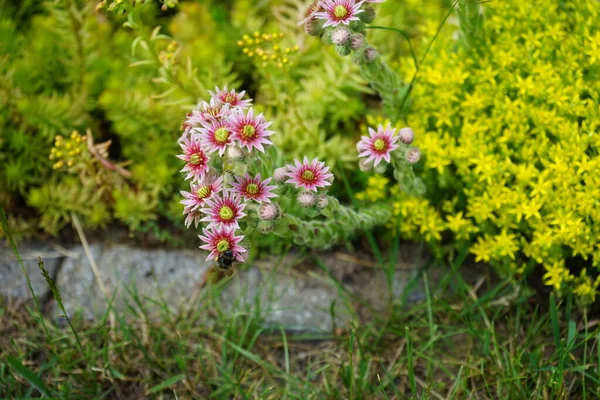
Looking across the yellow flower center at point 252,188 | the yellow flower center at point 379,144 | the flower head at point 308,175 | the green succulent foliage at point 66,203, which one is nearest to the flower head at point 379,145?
the yellow flower center at point 379,144

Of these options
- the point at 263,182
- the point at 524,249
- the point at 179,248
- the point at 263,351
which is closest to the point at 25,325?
the point at 179,248

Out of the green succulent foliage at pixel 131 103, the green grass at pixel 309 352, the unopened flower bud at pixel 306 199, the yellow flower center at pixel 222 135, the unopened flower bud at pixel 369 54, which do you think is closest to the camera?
the yellow flower center at pixel 222 135

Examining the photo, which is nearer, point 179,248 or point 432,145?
point 432,145

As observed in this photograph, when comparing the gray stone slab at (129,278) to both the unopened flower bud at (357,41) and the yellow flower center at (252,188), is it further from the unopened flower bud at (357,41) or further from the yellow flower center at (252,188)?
the unopened flower bud at (357,41)

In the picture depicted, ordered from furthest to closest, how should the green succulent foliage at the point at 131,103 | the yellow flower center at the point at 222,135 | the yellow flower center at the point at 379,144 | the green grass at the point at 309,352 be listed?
1. the green succulent foliage at the point at 131,103
2. the green grass at the point at 309,352
3. the yellow flower center at the point at 379,144
4. the yellow flower center at the point at 222,135

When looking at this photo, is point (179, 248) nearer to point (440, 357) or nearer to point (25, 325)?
point (25, 325)

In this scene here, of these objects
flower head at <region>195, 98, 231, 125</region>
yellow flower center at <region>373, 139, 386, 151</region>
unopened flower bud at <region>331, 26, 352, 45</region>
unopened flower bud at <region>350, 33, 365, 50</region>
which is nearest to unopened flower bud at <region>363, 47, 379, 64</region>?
unopened flower bud at <region>350, 33, 365, 50</region>
